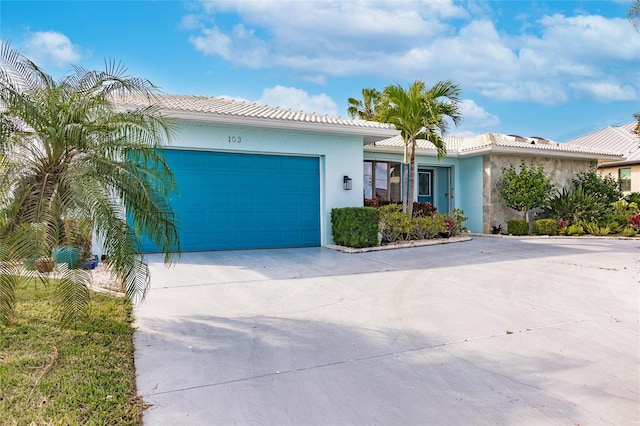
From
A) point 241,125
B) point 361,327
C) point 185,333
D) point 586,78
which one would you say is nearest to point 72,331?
point 185,333

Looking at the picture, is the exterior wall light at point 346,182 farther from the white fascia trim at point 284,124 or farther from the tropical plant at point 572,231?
the tropical plant at point 572,231

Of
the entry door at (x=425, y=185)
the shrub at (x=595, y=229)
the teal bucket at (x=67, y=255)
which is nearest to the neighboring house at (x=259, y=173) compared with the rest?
the entry door at (x=425, y=185)

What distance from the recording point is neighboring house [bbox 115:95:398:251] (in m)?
9.98

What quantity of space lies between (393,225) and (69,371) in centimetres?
934

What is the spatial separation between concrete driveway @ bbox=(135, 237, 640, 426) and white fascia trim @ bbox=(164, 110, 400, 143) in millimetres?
3987

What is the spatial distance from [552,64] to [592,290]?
11.4 meters

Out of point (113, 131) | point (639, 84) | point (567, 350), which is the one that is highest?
point (639, 84)

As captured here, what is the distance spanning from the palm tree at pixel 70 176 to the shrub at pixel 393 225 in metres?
7.74

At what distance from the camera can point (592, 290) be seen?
602cm

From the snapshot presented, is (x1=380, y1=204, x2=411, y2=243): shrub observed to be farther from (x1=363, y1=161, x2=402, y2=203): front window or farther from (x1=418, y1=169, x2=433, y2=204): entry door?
(x1=418, y1=169, x2=433, y2=204): entry door

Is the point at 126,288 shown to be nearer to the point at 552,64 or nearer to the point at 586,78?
the point at 552,64

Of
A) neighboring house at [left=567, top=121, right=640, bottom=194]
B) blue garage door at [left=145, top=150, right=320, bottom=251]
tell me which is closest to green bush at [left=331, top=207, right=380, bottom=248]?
blue garage door at [left=145, top=150, right=320, bottom=251]

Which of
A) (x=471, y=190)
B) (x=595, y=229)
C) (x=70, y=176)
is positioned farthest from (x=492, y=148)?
(x=70, y=176)

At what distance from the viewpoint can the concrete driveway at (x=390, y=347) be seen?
2.65 metres
